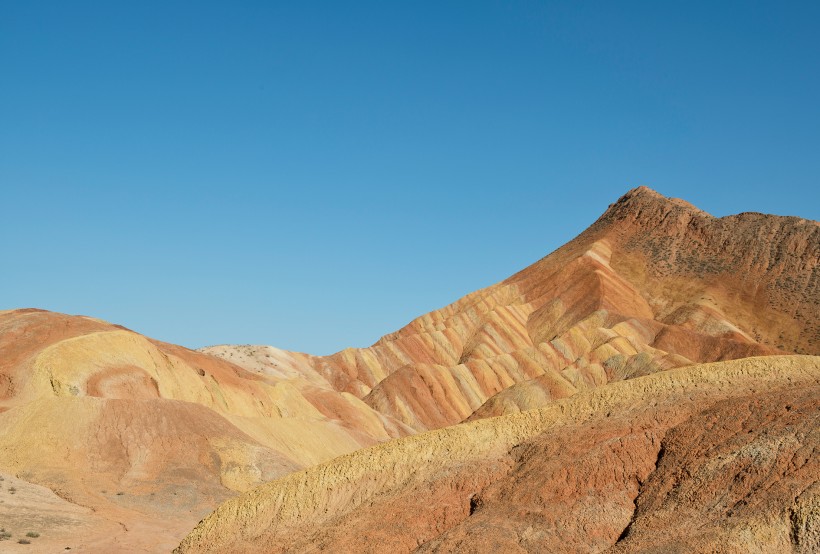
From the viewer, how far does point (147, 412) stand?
166ft

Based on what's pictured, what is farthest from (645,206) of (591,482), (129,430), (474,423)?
(591,482)

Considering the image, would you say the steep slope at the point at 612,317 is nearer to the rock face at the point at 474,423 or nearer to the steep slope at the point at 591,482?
the rock face at the point at 474,423

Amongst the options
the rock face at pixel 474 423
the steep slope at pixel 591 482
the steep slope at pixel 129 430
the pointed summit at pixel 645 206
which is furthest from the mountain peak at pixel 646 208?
the steep slope at pixel 591 482

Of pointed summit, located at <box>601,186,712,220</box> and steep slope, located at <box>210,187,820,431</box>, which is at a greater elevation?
pointed summit, located at <box>601,186,712,220</box>

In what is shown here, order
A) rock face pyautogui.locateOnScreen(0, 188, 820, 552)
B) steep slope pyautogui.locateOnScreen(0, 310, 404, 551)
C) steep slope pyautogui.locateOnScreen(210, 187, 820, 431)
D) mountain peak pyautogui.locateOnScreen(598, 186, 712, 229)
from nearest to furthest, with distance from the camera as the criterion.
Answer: rock face pyautogui.locateOnScreen(0, 188, 820, 552)
steep slope pyautogui.locateOnScreen(0, 310, 404, 551)
steep slope pyautogui.locateOnScreen(210, 187, 820, 431)
mountain peak pyautogui.locateOnScreen(598, 186, 712, 229)

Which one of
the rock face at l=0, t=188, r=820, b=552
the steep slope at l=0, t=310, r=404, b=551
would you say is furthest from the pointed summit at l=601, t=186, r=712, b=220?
the steep slope at l=0, t=310, r=404, b=551

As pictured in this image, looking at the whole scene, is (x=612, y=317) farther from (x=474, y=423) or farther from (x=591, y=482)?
(x=591, y=482)

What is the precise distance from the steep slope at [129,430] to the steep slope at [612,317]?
27712 mm

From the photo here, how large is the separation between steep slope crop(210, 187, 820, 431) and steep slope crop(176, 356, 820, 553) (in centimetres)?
5321

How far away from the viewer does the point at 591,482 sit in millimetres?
21562

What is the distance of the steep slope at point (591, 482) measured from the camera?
18828mm

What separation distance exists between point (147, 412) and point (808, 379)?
38.6m

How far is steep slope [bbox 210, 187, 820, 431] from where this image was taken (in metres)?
92.8

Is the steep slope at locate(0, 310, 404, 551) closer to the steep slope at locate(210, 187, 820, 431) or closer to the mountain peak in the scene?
the steep slope at locate(210, 187, 820, 431)
